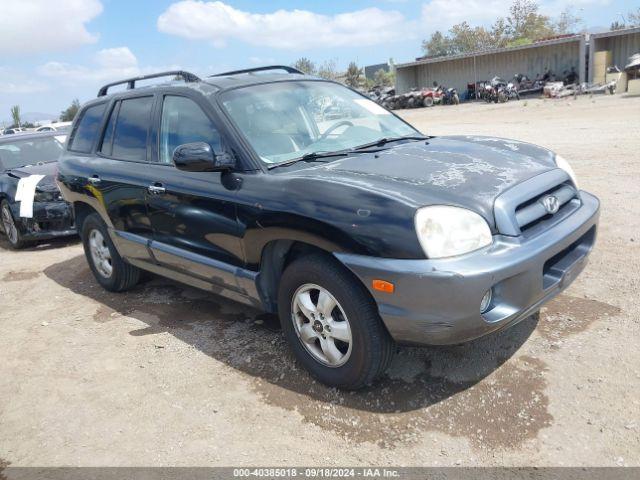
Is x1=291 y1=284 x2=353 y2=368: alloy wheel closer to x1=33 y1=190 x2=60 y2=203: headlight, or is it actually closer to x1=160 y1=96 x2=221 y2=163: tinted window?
x1=160 y1=96 x2=221 y2=163: tinted window

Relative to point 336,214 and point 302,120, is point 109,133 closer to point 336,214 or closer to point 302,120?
point 302,120

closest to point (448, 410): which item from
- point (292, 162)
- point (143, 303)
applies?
point (292, 162)

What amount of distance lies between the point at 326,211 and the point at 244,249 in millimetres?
781

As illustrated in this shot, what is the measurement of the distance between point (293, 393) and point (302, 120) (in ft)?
6.09

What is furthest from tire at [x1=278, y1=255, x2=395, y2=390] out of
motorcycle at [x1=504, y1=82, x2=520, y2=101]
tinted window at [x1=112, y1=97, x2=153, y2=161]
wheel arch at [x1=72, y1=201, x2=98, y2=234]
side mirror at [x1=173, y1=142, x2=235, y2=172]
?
motorcycle at [x1=504, y1=82, x2=520, y2=101]

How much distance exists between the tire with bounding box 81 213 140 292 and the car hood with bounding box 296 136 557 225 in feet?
8.48

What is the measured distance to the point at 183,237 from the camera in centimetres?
397

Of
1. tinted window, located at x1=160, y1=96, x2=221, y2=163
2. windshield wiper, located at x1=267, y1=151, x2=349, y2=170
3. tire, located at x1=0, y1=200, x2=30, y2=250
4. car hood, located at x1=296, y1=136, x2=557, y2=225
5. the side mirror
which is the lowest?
tire, located at x1=0, y1=200, x2=30, y2=250

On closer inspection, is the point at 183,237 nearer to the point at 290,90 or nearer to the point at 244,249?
the point at 244,249

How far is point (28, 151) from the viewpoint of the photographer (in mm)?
8367

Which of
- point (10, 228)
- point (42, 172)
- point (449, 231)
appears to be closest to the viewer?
point (449, 231)

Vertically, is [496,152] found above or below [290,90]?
below

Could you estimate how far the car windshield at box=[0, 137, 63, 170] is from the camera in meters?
8.10

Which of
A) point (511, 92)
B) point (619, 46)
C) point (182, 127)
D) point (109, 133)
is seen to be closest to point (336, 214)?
point (182, 127)
